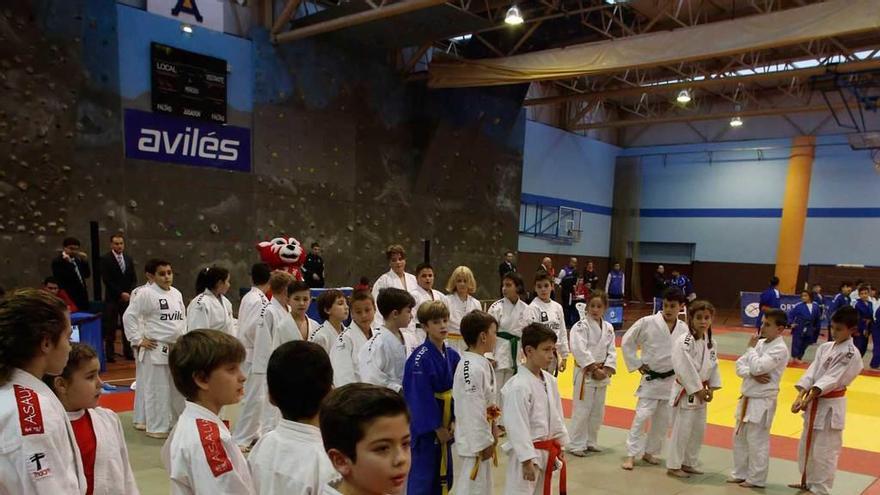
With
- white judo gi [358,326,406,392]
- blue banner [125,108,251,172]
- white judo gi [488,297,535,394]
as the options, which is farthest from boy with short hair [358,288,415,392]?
blue banner [125,108,251,172]

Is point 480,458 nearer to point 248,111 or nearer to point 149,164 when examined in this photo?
point 149,164

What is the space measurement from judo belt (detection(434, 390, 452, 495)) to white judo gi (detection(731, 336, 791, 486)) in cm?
283

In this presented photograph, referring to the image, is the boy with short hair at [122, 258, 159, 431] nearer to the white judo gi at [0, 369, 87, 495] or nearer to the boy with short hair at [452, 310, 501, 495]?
the boy with short hair at [452, 310, 501, 495]

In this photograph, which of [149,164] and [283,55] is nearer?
[149,164]

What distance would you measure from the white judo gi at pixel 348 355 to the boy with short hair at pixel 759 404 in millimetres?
3267

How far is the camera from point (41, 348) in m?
1.93

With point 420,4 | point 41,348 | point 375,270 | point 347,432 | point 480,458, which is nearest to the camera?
point 347,432

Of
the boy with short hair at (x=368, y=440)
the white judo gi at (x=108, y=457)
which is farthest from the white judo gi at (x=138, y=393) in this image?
the boy with short hair at (x=368, y=440)

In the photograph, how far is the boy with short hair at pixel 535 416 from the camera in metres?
3.44

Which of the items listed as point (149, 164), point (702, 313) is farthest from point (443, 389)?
point (149, 164)

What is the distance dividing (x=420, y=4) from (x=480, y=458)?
7.81m

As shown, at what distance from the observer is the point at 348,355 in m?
4.22

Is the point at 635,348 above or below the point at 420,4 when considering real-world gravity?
below

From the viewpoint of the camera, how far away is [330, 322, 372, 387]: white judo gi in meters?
4.18
